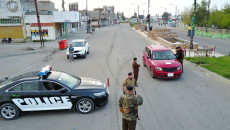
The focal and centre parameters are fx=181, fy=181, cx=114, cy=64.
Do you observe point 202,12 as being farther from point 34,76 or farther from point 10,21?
point 34,76

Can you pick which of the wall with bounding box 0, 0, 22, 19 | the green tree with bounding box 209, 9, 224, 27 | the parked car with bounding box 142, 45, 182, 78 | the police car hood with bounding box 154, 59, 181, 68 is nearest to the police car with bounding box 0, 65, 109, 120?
the parked car with bounding box 142, 45, 182, 78

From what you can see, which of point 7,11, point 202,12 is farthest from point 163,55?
point 202,12

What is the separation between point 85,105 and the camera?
6.72 meters

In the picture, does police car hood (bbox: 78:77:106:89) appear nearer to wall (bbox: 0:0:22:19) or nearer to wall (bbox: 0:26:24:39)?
wall (bbox: 0:0:22:19)

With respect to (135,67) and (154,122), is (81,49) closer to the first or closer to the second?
(135,67)

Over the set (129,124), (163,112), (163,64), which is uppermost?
(163,64)

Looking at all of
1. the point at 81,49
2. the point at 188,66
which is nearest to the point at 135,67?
the point at 188,66

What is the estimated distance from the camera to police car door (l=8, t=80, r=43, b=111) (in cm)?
641

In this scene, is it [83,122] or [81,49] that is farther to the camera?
[81,49]

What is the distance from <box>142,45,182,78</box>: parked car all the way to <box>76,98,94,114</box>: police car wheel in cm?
480

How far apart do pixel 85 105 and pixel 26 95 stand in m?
2.12

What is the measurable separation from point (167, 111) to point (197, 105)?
1.41 meters

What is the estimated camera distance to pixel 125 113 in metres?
4.59

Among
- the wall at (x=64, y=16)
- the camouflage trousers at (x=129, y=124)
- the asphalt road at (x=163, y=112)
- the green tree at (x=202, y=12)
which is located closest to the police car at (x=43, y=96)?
the asphalt road at (x=163, y=112)
